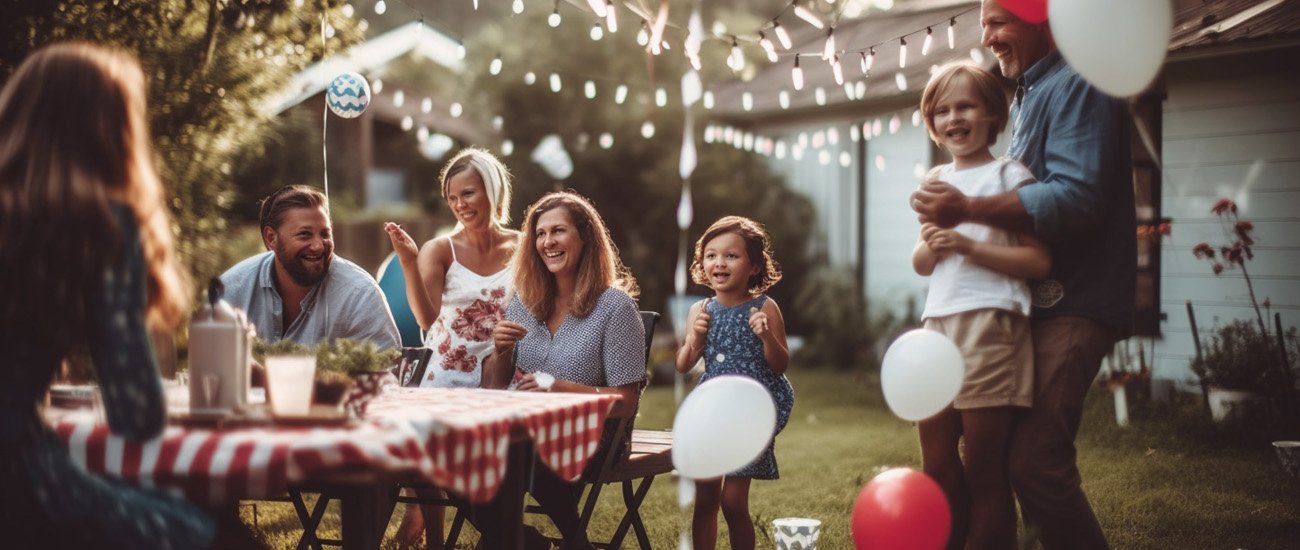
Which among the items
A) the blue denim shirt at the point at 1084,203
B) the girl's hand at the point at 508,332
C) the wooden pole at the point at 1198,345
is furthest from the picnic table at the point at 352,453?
the wooden pole at the point at 1198,345

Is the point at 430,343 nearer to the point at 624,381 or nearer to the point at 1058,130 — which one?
the point at 624,381

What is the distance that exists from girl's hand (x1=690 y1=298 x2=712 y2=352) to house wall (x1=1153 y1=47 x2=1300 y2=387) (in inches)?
184

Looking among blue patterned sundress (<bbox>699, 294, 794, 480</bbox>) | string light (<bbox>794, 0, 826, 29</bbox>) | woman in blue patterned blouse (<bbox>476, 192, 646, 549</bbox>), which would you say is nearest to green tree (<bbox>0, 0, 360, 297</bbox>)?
woman in blue patterned blouse (<bbox>476, 192, 646, 549</bbox>)

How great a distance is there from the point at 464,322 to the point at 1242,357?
15.1 feet

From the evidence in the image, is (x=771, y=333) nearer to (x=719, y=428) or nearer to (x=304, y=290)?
(x=719, y=428)

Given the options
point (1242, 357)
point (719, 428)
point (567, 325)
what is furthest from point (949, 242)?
point (1242, 357)

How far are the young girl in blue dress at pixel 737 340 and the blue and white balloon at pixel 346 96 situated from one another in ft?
→ 5.64

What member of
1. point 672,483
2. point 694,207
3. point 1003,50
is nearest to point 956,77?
point 1003,50

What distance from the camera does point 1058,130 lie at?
2.85 meters

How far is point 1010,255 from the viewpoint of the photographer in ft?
9.21

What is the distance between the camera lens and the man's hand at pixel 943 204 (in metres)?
2.83

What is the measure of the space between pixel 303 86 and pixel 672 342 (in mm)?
4431

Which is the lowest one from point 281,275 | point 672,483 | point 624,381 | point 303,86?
point 672,483

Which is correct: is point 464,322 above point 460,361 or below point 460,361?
above
